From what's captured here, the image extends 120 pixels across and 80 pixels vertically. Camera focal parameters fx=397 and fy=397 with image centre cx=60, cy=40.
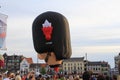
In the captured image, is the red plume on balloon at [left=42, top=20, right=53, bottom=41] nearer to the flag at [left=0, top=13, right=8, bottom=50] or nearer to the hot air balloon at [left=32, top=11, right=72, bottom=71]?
the hot air balloon at [left=32, top=11, right=72, bottom=71]

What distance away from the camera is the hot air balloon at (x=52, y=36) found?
328 inches

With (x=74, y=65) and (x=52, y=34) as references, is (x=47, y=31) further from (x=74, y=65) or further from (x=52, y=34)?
(x=74, y=65)

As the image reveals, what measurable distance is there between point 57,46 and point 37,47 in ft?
1.55

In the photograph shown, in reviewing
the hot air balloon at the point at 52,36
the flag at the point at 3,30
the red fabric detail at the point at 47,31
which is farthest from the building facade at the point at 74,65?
the red fabric detail at the point at 47,31

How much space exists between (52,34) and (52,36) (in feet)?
0.14

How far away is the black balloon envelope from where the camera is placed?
8344 millimetres

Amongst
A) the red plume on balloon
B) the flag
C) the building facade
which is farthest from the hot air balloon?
the building facade

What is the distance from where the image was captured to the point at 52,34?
8391 mm

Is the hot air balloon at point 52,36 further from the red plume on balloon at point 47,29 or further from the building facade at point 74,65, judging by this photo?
the building facade at point 74,65

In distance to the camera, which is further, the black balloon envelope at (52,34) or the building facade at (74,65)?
the building facade at (74,65)

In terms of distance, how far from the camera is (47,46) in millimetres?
8445

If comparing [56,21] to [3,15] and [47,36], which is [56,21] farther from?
[3,15]

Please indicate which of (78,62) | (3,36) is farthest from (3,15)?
(78,62)

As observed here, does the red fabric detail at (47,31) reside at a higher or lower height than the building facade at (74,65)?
lower
